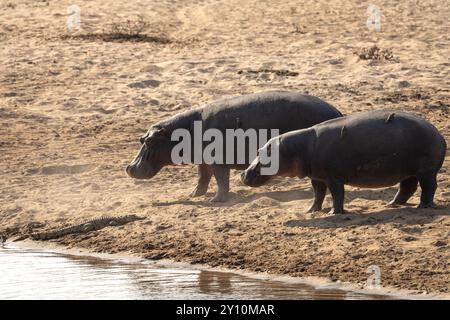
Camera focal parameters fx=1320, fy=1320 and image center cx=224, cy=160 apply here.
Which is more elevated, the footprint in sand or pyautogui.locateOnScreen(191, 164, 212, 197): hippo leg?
the footprint in sand

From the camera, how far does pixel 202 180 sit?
1456 centimetres

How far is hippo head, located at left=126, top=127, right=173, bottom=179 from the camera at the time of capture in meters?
14.6

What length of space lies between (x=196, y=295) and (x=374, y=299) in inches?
60.9

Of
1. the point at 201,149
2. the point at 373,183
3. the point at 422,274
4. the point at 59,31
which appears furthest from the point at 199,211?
the point at 59,31

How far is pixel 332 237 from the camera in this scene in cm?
1209

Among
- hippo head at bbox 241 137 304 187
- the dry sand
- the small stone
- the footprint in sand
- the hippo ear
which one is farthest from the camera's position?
the footprint in sand

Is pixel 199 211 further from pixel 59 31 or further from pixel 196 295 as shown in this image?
pixel 59 31

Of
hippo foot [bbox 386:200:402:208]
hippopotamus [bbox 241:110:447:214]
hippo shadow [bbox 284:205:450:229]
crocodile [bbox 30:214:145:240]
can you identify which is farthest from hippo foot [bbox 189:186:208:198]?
hippo foot [bbox 386:200:402:208]

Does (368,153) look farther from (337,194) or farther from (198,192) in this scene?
(198,192)

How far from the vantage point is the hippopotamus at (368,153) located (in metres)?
12.4

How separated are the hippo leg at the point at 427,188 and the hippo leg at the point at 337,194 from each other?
763mm

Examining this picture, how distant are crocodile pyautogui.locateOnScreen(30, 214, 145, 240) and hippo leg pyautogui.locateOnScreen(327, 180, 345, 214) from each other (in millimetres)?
2138

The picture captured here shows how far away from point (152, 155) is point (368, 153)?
3044 mm

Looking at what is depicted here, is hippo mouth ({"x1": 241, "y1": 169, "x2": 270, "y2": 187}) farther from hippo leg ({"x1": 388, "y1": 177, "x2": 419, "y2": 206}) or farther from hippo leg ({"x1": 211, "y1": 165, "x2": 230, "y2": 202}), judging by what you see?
hippo leg ({"x1": 388, "y1": 177, "x2": 419, "y2": 206})
